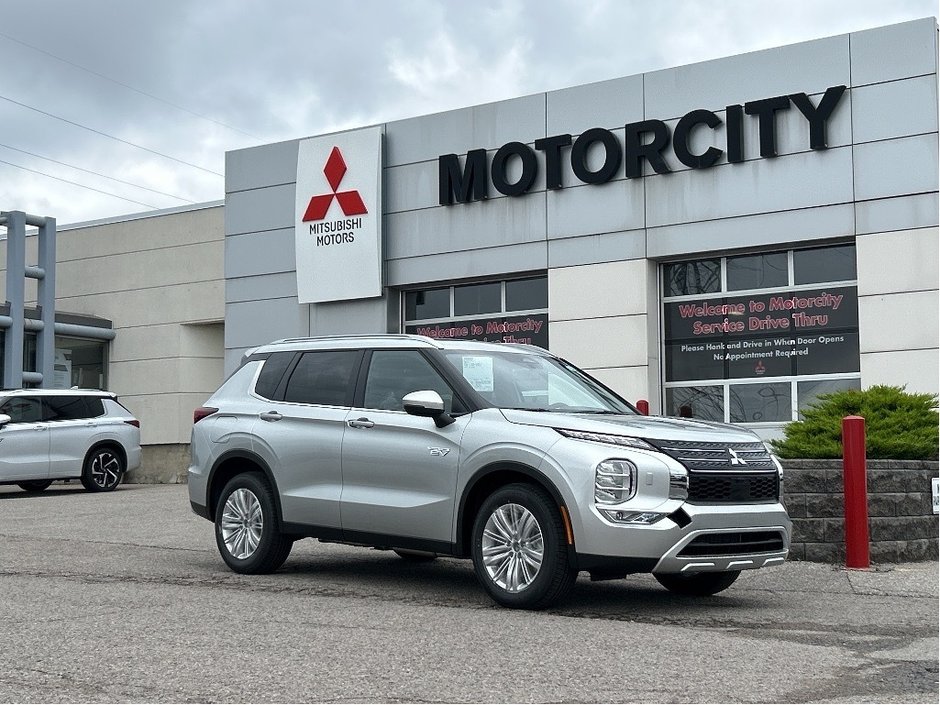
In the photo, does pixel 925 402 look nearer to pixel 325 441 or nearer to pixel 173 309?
pixel 325 441

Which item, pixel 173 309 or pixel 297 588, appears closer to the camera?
pixel 297 588

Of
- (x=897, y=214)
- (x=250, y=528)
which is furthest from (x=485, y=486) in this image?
(x=897, y=214)

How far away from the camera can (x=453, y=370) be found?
30.1 feet

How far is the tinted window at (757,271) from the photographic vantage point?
18312 millimetres

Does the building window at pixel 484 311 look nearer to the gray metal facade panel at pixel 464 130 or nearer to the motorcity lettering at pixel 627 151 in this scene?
the motorcity lettering at pixel 627 151

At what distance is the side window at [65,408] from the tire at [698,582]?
1414 cm

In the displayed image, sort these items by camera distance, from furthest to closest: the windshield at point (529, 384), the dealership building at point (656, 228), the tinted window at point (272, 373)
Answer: the dealership building at point (656, 228) → the tinted window at point (272, 373) → the windshield at point (529, 384)

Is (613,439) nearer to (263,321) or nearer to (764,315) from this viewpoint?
(764,315)

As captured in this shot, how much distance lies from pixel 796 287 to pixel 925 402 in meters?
6.19

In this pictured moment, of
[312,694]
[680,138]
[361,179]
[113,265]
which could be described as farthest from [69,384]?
[312,694]

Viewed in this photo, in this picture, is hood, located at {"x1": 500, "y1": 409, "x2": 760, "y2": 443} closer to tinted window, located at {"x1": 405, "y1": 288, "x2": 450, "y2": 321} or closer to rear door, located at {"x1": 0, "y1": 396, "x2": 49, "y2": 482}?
tinted window, located at {"x1": 405, "y1": 288, "x2": 450, "y2": 321}

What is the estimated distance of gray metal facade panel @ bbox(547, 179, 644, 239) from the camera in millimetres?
19281

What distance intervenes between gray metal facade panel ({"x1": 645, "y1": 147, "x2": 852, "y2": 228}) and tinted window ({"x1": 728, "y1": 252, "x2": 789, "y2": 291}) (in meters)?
0.72

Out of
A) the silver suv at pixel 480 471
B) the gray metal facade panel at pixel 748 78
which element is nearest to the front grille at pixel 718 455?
the silver suv at pixel 480 471
